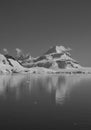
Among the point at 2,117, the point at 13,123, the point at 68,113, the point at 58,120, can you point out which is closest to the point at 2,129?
the point at 13,123

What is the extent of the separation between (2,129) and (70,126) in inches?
277

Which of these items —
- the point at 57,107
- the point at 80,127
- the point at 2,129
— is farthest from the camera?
the point at 57,107

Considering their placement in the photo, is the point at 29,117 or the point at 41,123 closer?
the point at 41,123

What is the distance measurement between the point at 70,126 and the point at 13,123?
6.17 m

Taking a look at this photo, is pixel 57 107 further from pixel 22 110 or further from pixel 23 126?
pixel 23 126

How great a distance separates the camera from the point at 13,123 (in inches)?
772

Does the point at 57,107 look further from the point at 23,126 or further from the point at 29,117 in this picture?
the point at 23,126

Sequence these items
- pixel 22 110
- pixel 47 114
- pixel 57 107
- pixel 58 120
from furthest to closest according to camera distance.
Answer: pixel 57 107 < pixel 22 110 < pixel 47 114 < pixel 58 120

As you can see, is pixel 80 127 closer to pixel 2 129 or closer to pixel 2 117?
pixel 2 129

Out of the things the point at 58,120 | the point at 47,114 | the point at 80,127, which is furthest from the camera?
the point at 47,114

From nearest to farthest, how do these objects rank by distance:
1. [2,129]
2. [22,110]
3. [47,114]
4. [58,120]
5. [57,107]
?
[2,129]
[58,120]
[47,114]
[22,110]
[57,107]

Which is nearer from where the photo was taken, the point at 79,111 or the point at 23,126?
the point at 23,126

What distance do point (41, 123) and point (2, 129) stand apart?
4.42 meters

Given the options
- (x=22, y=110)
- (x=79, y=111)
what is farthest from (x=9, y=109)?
(x=79, y=111)
